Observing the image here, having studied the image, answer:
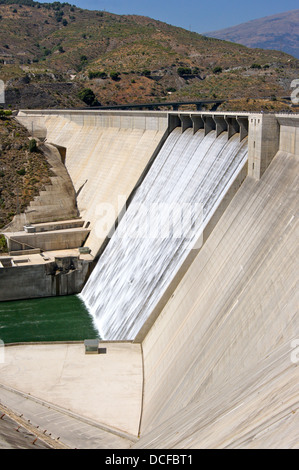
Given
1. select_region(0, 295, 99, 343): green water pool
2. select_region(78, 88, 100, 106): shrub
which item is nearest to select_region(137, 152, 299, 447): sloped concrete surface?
select_region(0, 295, 99, 343): green water pool

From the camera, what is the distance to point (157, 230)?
26.6m

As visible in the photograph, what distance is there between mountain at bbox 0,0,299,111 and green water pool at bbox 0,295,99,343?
3520cm

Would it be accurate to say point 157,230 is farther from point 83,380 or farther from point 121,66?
point 121,66

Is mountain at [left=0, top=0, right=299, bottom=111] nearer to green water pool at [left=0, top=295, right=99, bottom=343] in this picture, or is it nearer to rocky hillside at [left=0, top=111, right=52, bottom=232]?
rocky hillside at [left=0, top=111, right=52, bottom=232]

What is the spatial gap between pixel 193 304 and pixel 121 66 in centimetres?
7112

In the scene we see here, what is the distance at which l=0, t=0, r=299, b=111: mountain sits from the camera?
67.8m

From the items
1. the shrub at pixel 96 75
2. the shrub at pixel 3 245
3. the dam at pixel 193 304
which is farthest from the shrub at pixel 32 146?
the shrub at pixel 96 75

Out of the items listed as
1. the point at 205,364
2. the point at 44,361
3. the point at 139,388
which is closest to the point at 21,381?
the point at 44,361

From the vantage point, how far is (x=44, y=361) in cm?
2022

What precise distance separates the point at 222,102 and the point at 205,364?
1939 inches

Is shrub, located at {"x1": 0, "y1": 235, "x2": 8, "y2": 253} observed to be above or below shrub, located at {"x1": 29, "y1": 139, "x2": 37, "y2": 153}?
below

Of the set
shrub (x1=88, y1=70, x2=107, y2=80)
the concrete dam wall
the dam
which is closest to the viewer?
the dam
